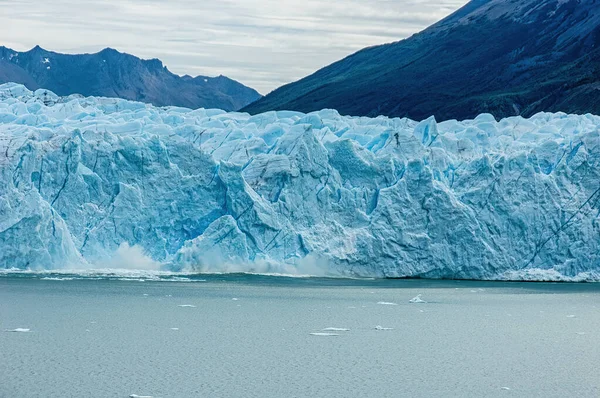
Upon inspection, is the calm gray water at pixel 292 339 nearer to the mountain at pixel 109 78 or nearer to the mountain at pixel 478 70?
the mountain at pixel 478 70

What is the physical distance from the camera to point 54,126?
1066 inches

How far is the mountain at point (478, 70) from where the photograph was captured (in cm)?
7662

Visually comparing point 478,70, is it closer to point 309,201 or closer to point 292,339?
point 309,201

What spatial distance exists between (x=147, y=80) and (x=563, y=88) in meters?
107

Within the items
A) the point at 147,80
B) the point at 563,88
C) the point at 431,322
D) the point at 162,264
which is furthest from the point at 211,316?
the point at 147,80

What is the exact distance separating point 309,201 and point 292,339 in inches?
366

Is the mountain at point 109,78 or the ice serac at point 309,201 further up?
the mountain at point 109,78

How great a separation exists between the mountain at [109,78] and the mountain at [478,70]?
46258 mm

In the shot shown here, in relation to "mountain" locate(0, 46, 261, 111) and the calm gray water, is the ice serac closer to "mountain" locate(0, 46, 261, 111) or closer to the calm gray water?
the calm gray water

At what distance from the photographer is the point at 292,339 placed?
53.0ft

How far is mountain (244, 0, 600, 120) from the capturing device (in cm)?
7662

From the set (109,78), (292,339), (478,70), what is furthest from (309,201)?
(109,78)

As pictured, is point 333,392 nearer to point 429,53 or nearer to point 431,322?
point 431,322

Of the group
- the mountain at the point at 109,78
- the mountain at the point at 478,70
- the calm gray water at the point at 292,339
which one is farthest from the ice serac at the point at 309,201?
the mountain at the point at 109,78
